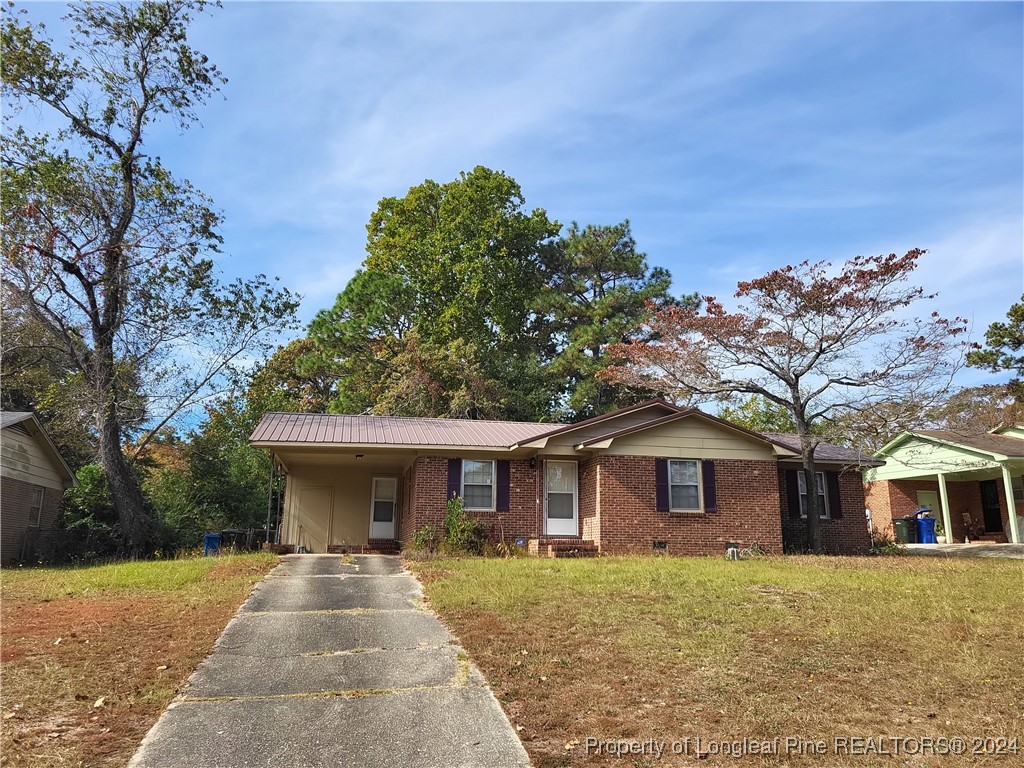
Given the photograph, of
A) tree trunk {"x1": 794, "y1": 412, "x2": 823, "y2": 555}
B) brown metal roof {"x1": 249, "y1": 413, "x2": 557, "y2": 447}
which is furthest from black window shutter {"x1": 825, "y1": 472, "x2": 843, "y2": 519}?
brown metal roof {"x1": 249, "y1": 413, "x2": 557, "y2": 447}

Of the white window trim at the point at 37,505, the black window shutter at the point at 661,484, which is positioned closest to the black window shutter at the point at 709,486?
the black window shutter at the point at 661,484

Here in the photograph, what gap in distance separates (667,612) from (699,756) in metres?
3.87

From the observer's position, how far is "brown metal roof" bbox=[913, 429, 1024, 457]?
21328mm

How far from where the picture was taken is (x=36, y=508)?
821 inches

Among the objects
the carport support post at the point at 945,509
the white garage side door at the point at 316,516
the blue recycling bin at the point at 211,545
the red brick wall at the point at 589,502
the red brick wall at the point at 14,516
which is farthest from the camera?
the carport support post at the point at 945,509

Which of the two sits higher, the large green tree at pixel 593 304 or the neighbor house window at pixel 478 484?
the large green tree at pixel 593 304

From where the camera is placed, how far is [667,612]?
322 inches

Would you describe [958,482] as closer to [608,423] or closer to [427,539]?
[608,423]

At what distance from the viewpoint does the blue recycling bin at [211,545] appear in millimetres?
17750

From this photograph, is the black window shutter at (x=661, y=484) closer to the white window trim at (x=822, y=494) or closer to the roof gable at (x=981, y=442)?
the white window trim at (x=822, y=494)

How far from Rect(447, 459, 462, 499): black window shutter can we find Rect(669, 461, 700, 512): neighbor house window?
5.05 meters

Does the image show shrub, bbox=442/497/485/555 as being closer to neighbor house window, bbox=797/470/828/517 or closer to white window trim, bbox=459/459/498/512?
white window trim, bbox=459/459/498/512

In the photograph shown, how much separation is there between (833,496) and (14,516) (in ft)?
73.3

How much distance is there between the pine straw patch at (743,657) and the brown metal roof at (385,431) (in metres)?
6.78
